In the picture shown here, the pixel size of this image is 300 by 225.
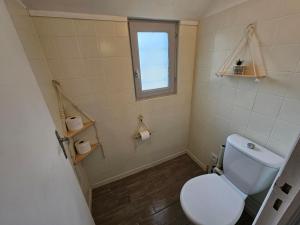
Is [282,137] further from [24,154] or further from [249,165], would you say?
[24,154]

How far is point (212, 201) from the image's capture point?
1.08m

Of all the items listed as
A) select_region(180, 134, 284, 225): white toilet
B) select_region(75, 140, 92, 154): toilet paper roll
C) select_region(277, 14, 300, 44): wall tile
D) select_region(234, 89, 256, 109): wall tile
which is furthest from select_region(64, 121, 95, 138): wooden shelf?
select_region(277, 14, 300, 44): wall tile

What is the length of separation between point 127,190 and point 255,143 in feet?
4.83

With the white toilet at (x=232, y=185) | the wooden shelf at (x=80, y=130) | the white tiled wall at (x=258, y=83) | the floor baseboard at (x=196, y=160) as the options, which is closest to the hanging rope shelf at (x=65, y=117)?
the wooden shelf at (x=80, y=130)

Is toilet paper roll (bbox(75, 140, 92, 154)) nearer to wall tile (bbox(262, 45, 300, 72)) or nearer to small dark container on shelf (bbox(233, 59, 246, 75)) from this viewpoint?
small dark container on shelf (bbox(233, 59, 246, 75))

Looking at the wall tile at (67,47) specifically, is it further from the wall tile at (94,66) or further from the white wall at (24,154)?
the white wall at (24,154)

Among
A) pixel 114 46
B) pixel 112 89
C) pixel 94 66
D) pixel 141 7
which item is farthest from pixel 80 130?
pixel 141 7

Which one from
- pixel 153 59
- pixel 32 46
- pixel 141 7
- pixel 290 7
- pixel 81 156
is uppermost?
pixel 141 7

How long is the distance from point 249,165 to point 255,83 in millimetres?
658

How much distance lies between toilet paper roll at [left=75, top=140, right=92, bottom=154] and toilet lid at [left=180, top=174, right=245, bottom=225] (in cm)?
99

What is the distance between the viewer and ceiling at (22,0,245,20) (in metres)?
1.00

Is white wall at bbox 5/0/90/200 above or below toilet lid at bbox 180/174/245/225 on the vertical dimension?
above

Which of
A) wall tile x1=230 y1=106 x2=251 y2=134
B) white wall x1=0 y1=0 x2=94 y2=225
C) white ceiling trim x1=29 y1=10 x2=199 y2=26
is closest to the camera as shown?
white wall x1=0 y1=0 x2=94 y2=225

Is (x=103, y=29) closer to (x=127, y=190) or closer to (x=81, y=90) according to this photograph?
(x=81, y=90)
